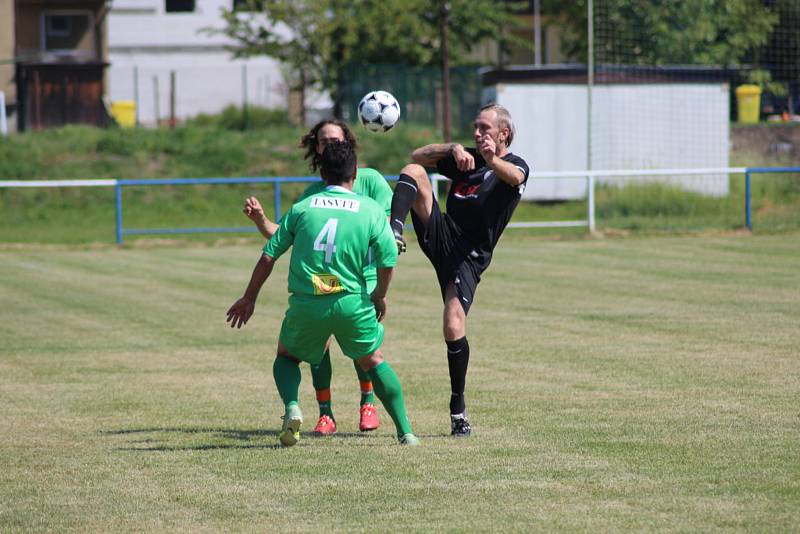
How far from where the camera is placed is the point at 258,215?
23.5ft

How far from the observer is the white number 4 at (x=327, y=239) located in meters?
6.68

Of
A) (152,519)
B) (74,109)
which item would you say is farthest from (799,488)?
(74,109)

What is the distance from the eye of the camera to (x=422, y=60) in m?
39.0

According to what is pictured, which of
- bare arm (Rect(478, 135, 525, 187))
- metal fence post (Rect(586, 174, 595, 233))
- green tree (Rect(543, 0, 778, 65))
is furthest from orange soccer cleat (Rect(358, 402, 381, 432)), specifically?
green tree (Rect(543, 0, 778, 65))

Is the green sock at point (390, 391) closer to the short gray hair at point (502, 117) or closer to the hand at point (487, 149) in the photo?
the hand at point (487, 149)

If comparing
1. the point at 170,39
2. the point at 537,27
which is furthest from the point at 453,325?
the point at 170,39

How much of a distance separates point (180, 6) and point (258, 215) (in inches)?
1760

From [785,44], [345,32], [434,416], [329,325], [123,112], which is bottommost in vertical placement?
[434,416]

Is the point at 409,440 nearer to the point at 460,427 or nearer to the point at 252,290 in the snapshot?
the point at 460,427

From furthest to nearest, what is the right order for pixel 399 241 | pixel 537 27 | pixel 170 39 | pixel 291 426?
pixel 170 39, pixel 537 27, pixel 399 241, pixel 291 426

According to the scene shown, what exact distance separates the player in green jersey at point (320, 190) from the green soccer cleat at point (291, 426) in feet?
1.80

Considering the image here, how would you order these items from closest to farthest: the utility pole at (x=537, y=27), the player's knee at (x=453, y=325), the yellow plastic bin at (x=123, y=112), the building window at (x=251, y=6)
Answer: the player's knee at (x=453, y=325), the building window at (x=251, y=6), the yellow plastic bin at (x=123, y=112), the utility pole at (x=537, y=27)

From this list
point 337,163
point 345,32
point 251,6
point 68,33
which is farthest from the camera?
point 68,33

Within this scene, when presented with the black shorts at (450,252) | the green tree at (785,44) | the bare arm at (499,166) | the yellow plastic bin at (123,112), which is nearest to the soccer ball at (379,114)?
the black shorts at (450,252)
